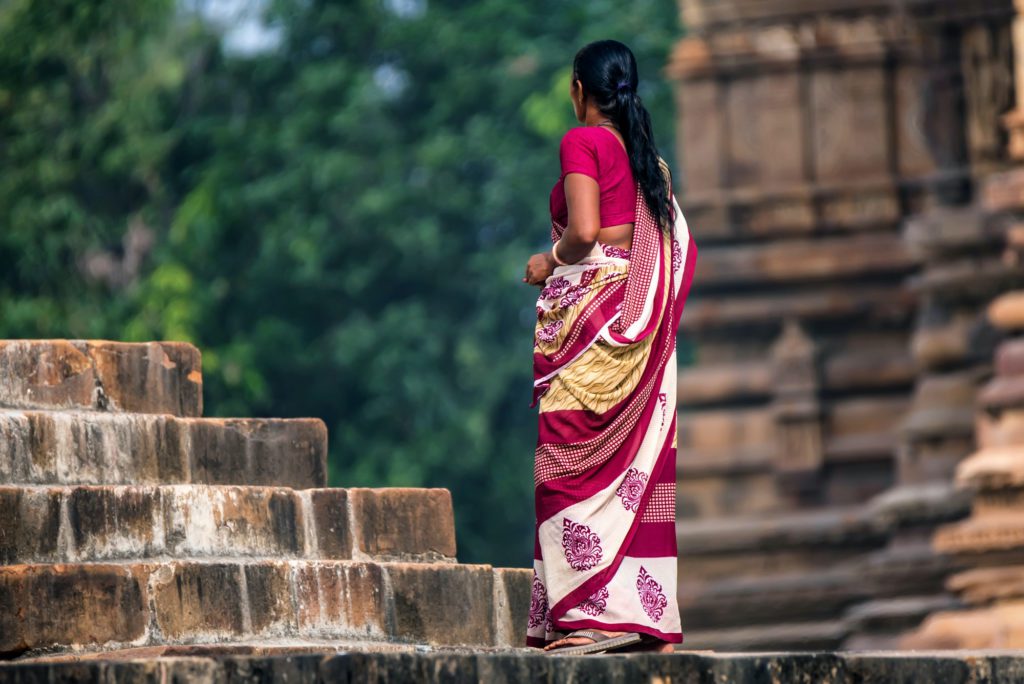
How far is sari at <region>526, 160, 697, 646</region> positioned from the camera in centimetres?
840

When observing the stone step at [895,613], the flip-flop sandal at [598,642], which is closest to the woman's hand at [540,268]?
the flip-flop sandal at [598,642]

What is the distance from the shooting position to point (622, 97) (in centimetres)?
854

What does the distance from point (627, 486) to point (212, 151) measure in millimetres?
21069

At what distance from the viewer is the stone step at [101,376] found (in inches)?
386

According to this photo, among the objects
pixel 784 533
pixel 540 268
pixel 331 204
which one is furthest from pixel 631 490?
pixel 331 204

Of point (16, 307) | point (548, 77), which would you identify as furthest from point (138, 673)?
point (548, 77)

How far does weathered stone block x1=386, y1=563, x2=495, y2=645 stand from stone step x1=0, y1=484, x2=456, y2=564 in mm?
273

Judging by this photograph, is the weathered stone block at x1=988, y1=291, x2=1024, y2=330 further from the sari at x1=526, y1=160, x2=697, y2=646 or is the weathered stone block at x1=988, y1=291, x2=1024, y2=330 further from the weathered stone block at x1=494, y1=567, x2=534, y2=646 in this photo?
the sari at x1=526, y1=160, x2=697, y2=646

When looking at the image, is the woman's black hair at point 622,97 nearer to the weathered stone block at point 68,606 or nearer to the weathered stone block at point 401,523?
the weathered stone block at point 401,523

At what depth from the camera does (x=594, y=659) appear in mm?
7742

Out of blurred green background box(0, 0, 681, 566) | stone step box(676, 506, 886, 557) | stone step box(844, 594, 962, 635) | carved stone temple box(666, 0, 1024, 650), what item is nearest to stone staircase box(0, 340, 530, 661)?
stone step box(844, 594, 962, 635)

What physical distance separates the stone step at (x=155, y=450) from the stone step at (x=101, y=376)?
14 centimetres

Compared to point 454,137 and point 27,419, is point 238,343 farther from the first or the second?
point 27,419

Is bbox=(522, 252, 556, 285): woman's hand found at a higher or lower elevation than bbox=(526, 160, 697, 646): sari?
higher
